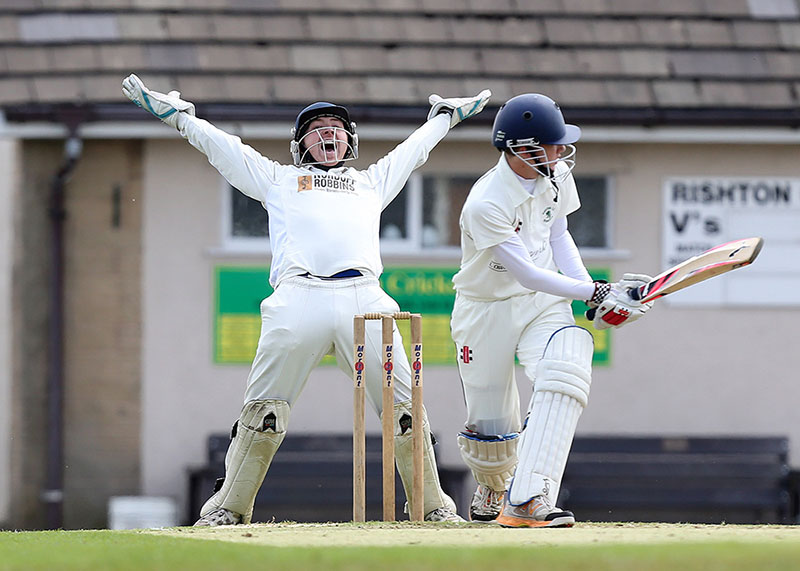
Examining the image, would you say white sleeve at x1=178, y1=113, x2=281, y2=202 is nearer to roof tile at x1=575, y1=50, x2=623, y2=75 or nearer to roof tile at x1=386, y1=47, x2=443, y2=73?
roof tile at x1=386, y1=47, x2=443, y2=73

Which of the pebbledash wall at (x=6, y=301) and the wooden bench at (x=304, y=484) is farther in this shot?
the pebbledash wall at (x=6, y=301)

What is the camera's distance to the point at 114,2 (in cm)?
1167

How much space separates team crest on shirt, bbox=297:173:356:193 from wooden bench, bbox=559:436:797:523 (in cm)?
455

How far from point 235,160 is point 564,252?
1.55 meters

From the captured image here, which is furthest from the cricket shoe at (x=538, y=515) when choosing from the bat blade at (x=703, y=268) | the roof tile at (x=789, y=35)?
the roof tile at (x=789, y=35)

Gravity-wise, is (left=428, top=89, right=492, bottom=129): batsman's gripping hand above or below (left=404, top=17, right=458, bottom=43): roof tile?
below

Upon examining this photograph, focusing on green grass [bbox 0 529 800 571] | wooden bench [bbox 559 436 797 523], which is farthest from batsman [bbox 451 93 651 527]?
wooden bench [bbox 559 436 797 523]

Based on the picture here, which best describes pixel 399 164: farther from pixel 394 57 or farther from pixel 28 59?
pixel 28 59

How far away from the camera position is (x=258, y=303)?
1151 centimetres

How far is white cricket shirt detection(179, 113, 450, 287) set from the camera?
715 cm

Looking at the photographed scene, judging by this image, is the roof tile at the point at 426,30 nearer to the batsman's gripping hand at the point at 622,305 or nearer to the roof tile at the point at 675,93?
the roof tile at the point at 675,93

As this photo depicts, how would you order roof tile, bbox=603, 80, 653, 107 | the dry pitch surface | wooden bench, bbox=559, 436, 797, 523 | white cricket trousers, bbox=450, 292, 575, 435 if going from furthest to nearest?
roof tile, bbox=603, 80, 653, 107, wooden bench, bbox=559, 436, 797, 523, white cricket trousers, bbox=450, 292, 575, 435, the dry pitch surface

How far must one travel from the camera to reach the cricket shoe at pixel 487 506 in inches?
293

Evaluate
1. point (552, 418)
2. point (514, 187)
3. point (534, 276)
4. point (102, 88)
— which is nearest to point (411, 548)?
point (552, 418)
